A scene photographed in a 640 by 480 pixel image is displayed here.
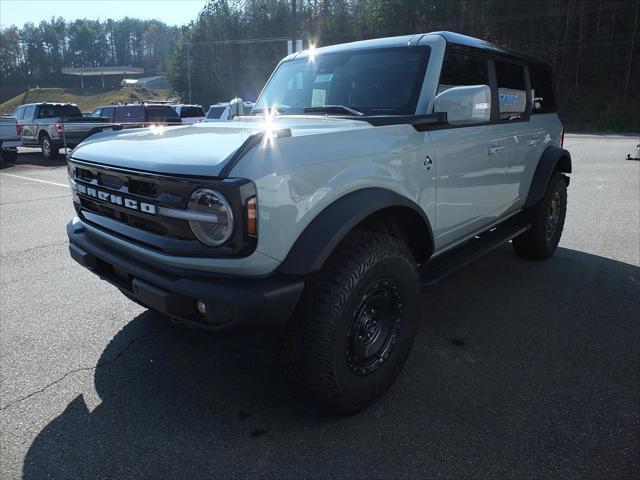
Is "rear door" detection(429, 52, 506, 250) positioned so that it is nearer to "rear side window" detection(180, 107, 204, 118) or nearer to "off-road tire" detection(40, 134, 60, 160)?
"rear side window" detection(180, 107, 204, 118)

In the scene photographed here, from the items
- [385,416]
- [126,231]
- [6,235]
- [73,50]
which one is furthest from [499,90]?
[73,50]

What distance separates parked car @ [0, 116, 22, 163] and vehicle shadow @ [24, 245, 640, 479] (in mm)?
16137

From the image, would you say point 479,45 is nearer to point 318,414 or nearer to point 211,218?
point 211,218

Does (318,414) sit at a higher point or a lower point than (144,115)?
lower

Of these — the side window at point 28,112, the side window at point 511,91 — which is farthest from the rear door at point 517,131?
the side window at point 28,112

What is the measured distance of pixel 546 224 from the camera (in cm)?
504

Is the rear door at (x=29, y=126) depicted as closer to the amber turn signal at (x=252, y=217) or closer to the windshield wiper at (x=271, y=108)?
the windshield wiper at (x=271, y=108)

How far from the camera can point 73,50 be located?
445 feet

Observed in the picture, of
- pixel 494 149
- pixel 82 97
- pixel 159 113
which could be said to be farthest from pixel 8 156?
pixel 82 97

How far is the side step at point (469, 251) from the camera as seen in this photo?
3.26 metres

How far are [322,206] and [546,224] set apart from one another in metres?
3.55

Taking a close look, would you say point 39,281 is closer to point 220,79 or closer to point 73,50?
point 220,79

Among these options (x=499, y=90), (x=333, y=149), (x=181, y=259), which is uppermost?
(x=499, y=90)

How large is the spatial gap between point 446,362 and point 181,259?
6.11 ft
